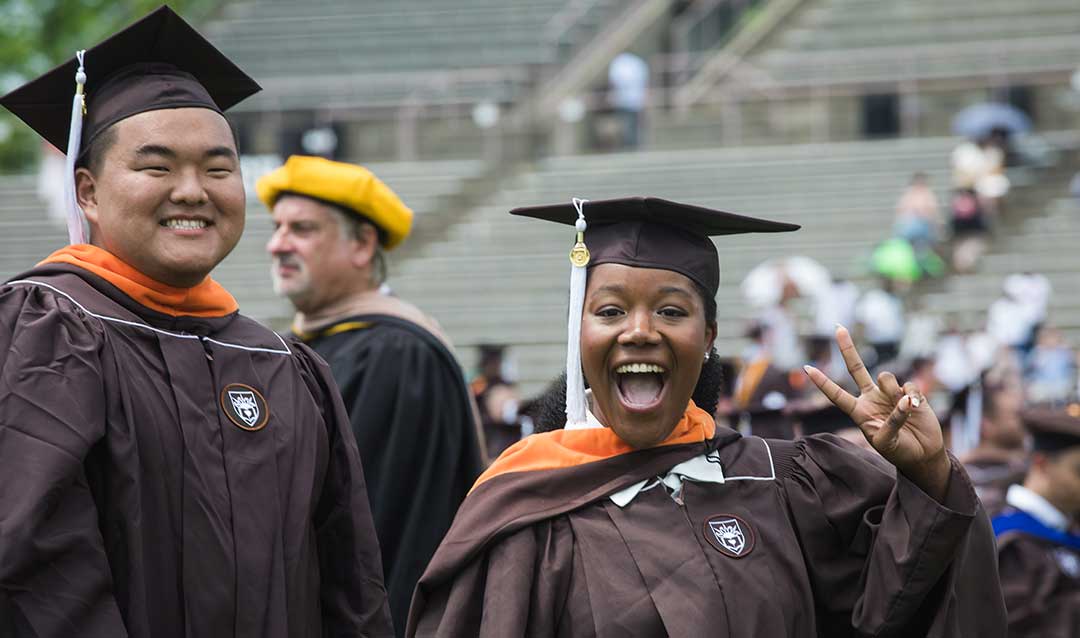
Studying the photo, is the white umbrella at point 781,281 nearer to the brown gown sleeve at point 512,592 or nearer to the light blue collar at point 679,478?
the light blue collar at point 679,478

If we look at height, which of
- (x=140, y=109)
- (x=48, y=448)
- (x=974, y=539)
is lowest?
(x=974, y=539)

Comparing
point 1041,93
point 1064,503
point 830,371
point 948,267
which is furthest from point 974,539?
point 1041,93

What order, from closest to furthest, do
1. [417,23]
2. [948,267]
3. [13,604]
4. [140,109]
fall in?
[13,604]
[140,109]
[948,267]
[417,23]

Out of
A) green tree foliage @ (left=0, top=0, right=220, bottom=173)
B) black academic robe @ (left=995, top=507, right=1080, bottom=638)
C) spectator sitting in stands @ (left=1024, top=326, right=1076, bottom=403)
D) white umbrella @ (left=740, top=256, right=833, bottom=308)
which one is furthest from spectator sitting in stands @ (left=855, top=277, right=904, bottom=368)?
green tree foliage @ (left=0, top=0, right=220, bottom=173)

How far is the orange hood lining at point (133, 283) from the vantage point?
4.00 meters

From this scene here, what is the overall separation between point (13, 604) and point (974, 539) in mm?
2111

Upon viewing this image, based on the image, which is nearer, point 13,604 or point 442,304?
point 13,604

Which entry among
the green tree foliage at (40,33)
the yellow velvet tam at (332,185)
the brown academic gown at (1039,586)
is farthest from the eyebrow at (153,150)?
the green tree foliage at (40,33)

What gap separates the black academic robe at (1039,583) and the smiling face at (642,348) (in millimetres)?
2956

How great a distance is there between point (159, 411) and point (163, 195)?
491 millimetres

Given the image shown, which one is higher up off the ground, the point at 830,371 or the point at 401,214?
the point at 401,214

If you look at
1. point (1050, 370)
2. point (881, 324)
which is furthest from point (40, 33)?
point (1050, 370)

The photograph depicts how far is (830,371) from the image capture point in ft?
45.6

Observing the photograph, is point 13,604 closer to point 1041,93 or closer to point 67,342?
point 67,342
